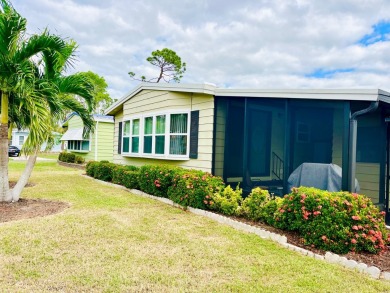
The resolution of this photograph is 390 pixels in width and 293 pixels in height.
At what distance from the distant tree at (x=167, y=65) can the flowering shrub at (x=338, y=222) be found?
2550 centimetres

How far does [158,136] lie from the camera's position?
9633 mm

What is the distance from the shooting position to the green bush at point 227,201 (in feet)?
19.5

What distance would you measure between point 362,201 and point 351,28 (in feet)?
36.0

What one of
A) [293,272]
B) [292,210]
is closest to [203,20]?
[292,210]

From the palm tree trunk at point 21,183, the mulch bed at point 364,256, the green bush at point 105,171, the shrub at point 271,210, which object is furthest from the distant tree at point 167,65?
the mulch bed at point 364,256

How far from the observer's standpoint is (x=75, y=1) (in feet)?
37.3

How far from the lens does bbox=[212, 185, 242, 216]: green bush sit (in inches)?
235

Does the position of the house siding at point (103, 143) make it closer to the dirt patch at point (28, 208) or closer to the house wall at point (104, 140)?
Result: the house wall at point (104, 140)

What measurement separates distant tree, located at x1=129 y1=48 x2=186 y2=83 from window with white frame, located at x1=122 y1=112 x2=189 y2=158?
58.2 ft

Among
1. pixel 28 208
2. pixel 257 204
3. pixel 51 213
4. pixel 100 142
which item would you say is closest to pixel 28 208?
pixel 28 208

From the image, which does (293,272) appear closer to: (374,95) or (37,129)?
(374,95)

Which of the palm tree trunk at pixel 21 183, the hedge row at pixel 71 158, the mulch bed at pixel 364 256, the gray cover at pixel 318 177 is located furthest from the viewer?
the hedge row at pixel 71 158

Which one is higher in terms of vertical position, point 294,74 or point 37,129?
point 294,74

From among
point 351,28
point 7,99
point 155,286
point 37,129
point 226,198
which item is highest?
point 351,28
